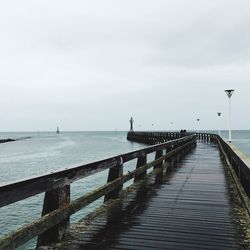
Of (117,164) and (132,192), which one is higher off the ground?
(117,164)

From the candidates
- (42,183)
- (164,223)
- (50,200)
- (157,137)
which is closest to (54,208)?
(50,200)

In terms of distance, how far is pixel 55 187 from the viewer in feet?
14.5

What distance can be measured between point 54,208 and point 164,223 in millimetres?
2099

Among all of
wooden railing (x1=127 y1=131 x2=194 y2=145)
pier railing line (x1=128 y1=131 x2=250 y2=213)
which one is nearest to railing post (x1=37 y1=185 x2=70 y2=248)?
pier railing line (x1=128 y1=131 x2=250 y2=213)

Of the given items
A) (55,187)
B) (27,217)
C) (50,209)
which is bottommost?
(27,217)

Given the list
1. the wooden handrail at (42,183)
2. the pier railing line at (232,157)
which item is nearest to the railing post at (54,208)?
the wooden handrail at (42,183)

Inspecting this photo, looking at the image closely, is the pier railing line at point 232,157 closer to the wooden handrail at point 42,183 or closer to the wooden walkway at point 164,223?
the wooden walkway at point 164,223

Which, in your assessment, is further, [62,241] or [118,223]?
[118,223]

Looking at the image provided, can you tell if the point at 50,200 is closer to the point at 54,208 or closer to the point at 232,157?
the point at 54,208

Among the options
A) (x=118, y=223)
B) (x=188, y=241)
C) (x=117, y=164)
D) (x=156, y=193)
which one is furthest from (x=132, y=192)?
(x=188, y=241)

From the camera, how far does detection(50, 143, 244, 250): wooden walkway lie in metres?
4.69

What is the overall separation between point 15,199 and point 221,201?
528 centimetres

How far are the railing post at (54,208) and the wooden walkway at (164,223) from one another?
0.15 m

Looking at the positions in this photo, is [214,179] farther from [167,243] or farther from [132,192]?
[167,243]
